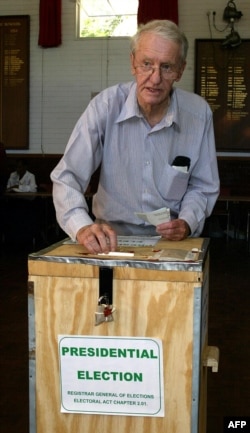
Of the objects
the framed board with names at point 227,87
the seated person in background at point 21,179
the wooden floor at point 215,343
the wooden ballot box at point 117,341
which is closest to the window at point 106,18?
the framed board with names at point 227,87

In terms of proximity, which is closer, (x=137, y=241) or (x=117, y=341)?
(x=117, y=341)

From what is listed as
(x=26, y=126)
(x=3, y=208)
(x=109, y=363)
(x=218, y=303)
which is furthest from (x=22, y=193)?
(x=109, y=363)

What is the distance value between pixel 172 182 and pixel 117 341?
74cm

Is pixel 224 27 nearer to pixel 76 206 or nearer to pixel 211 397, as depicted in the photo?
pixel 211 397

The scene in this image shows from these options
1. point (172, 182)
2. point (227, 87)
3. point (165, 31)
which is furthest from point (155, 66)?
point (227, 87)

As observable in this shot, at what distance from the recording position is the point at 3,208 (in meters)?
8.64

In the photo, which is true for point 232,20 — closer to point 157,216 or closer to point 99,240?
point 157,216

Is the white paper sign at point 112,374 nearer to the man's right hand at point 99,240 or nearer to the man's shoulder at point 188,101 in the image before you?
the man's right hand at point 99,240

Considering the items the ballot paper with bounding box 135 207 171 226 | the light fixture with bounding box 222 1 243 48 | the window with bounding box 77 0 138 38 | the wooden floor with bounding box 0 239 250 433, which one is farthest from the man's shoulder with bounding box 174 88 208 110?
the window with bounding box 77 0 138 38

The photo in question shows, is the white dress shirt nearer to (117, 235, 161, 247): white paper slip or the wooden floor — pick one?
(117, 235, 161, 247): white paper slip

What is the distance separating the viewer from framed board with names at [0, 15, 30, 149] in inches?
405

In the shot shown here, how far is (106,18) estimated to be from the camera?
10.3m

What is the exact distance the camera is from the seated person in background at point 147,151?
1.83m

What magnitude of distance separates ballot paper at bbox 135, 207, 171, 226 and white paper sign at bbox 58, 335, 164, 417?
53cm
